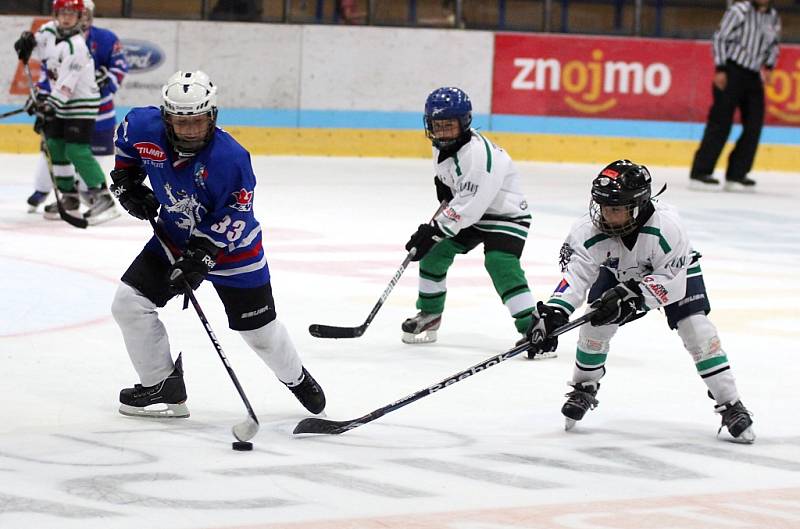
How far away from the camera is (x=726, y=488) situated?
377 centimetres

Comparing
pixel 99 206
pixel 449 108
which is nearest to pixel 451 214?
pixel 449 108

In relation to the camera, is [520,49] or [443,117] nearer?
[443,117]

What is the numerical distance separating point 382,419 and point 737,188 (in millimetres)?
8017

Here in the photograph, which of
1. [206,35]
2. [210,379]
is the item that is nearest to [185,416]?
[210,379]

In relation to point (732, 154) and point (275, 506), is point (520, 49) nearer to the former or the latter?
point (732, 154)

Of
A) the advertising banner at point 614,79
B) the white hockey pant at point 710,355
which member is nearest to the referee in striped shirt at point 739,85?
the advertising banner at point 614,79

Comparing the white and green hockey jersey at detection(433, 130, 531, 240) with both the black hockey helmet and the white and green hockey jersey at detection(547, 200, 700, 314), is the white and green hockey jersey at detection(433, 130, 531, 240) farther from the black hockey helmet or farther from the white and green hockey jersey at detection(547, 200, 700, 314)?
the black hockey helmet

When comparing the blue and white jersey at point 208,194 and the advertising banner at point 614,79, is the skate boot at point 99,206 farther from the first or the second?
the advertising banner at point 614,79

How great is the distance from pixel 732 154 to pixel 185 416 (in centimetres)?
842

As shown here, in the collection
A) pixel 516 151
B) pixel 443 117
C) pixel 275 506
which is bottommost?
pixel 516 151

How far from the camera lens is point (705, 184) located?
1180cm

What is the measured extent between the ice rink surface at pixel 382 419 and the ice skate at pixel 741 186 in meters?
3.82

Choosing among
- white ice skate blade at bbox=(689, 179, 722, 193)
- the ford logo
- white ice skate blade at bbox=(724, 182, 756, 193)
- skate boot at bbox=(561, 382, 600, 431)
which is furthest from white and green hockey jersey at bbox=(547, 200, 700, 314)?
the ford logo

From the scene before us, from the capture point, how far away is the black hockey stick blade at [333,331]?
5.54 m
